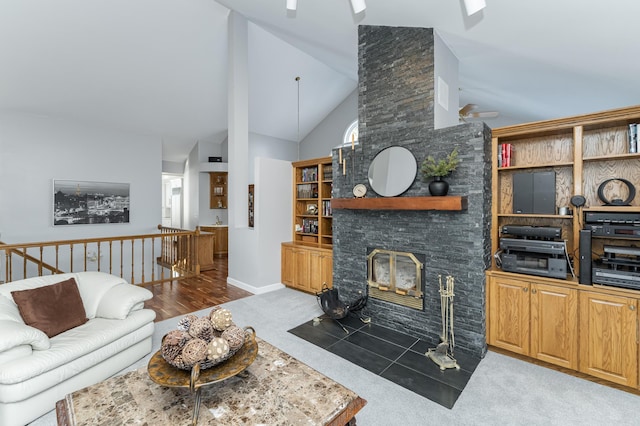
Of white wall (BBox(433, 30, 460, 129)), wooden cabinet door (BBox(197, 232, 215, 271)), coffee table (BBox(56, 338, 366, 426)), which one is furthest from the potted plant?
wooden cabinet door (BBox(197, 232, 215, 271))

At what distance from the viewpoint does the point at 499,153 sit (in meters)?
3.05

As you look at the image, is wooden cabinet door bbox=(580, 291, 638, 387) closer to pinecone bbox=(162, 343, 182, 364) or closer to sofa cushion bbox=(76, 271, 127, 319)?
pinecone bbox=(162, 343, 182, 364)

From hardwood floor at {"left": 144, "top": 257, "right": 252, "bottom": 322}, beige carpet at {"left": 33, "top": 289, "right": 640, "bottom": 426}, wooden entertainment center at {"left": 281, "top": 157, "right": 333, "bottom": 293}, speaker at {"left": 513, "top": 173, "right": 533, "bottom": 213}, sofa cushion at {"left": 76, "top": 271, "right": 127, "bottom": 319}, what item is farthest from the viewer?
wooden entertainment center at {"left": 281, "top": 157, "right": 333, "bottom": 293}

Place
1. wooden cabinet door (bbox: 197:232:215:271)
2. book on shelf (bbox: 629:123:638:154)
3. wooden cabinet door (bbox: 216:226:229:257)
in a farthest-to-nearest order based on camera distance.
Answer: wooden cabinet door (bbox: 216:226:229:257), wooden cabinet door (bbox: 197:232:215:271), book on shelf (bbox: 629:123:638:154)

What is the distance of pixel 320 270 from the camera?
174 inches

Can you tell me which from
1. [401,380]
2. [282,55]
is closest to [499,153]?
[401,380]

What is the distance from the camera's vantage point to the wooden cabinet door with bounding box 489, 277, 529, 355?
8.82 ft

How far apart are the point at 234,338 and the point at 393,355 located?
5.97 ft

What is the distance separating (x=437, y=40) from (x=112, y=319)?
426 cm

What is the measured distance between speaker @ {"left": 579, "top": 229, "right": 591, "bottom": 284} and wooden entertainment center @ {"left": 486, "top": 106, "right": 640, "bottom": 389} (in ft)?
0.23

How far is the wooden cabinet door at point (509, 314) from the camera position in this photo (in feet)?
8.82

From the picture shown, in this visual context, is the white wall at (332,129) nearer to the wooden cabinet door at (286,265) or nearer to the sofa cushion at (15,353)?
the wooden cabinet door at (286,265)

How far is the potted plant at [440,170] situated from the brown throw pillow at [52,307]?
346 centimetres

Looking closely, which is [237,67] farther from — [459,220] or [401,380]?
[401,380]
